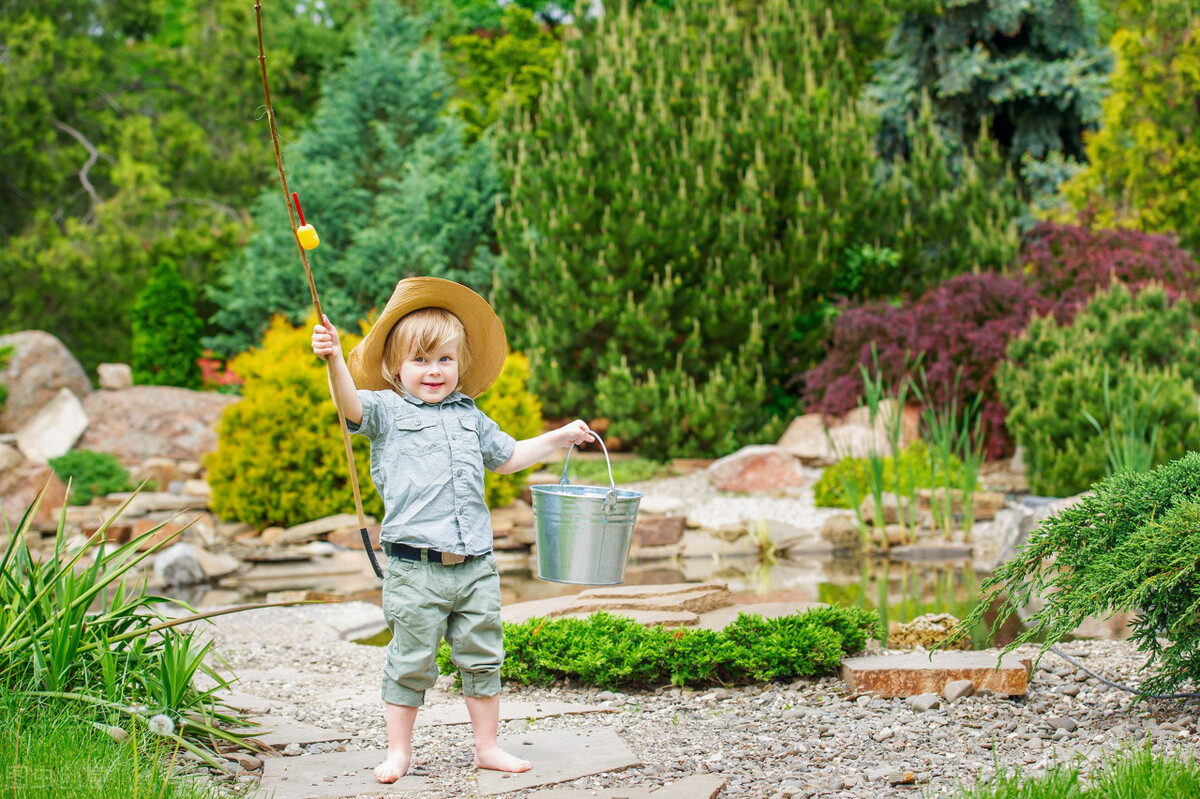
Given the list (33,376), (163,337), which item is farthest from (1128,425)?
(33,376)

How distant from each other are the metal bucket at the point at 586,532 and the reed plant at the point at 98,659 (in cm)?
91

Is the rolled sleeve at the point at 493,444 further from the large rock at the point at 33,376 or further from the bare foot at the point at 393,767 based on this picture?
the large rock at the point at 33,376

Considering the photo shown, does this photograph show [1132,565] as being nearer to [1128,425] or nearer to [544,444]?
[544,444]

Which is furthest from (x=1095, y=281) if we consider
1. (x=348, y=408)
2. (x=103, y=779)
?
(x=103, y=779)

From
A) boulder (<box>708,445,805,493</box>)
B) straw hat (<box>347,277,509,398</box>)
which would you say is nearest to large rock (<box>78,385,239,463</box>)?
boulder (<box>708,445,805,493</box>)

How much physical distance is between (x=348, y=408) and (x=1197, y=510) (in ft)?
7.50

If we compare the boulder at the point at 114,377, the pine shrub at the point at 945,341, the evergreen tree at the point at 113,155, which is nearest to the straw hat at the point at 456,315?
the pine shrub at the point at 945,341

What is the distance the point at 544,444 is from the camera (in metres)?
3.06

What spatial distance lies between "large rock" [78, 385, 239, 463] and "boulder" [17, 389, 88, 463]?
135mm

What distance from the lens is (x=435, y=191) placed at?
12.6 meters

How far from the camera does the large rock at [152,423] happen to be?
10852mm

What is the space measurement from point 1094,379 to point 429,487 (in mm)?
6988

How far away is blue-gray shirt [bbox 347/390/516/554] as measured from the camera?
112 inches

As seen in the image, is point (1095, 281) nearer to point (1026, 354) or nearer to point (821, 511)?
point (1026, 354)
